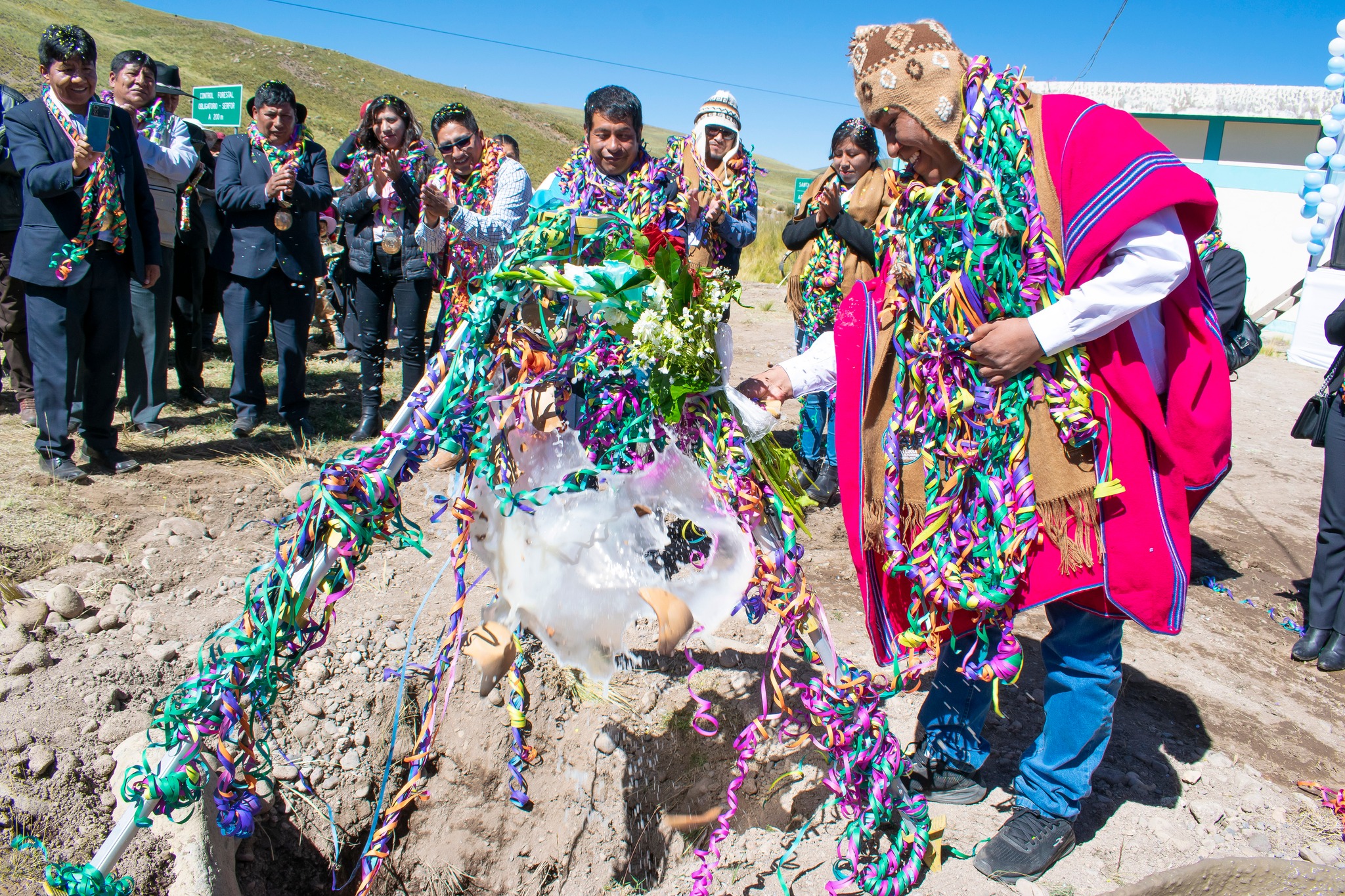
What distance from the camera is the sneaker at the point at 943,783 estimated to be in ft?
8.20

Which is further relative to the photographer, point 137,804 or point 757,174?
point 757,174

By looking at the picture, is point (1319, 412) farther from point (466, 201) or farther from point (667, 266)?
point (466, 201)

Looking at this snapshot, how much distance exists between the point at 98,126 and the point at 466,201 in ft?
5.93

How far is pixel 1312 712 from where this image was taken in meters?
3.06

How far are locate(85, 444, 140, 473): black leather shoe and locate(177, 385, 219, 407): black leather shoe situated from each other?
1402 millimetres

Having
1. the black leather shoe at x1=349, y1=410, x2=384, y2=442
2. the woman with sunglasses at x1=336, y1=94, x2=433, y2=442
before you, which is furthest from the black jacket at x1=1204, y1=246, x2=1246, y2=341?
the black leather shoe at x1=349, y1=410, x2=384, y2=442

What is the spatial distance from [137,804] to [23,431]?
4.17 meters

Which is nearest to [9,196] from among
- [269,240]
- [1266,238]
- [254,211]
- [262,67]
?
[254,211]

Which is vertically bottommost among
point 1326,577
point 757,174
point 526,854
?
point 526,854

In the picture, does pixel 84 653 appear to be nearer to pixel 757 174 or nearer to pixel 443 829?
pixel 443 829

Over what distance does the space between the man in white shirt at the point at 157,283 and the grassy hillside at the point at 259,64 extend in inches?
794

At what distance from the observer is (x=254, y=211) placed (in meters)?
4.72

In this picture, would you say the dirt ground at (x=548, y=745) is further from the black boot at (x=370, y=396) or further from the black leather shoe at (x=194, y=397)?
the black leather shoe at (x=194, y=397)

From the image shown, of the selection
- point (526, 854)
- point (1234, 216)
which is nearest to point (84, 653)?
point (526, 854)
